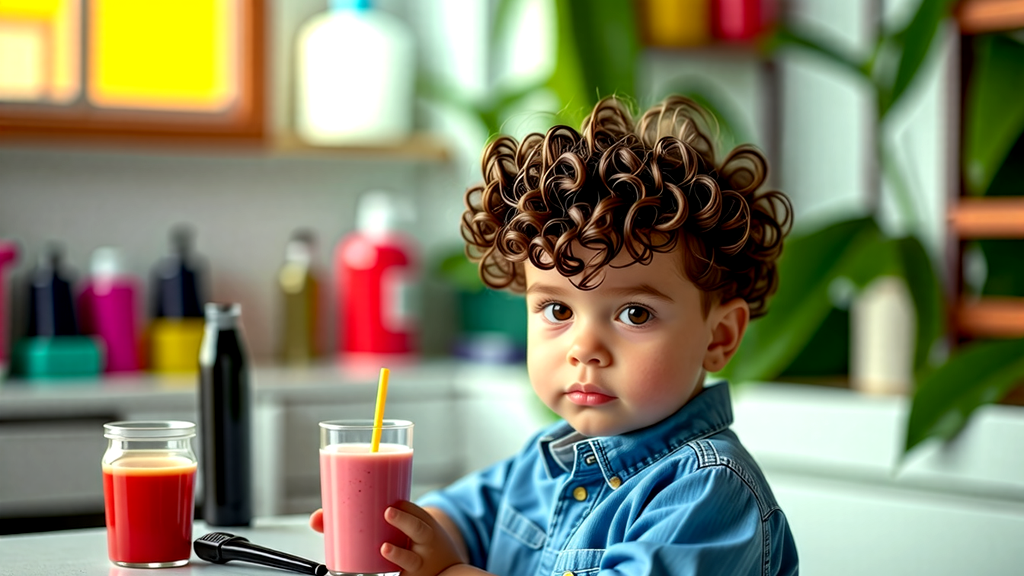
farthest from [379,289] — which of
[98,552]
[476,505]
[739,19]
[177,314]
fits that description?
[98,552]

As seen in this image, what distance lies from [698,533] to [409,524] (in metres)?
0.23

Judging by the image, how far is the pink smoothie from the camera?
93 cm

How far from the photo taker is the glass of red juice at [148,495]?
0.97 meters

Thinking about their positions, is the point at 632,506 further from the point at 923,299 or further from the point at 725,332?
the point at 923,299

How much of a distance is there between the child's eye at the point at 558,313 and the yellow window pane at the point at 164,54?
5.77 feet

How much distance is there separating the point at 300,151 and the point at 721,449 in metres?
1.75

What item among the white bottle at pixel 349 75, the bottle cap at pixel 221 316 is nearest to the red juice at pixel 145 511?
the bottle cap at pixel 221 316

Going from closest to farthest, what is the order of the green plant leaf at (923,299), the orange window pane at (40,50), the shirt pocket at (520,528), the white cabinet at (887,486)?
the shirt pocket at (520,528) → the white cabinet at (887,486) → the green plant leaf at (923,299) → the orange window pane at (40,50)

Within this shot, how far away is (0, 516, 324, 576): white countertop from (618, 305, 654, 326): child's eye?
0.34m

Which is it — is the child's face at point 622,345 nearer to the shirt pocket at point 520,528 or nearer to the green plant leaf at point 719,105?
the shirt pocket at point 520,528

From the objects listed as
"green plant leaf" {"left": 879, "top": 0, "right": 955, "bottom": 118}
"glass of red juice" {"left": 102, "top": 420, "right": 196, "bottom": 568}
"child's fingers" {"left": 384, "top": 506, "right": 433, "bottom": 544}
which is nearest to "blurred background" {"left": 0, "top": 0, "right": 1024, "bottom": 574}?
"green plant leaf" {"left": 879, "top": 0, "right": 955, "bottom": 118}

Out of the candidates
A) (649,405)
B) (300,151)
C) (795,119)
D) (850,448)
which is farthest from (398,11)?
(649,405)

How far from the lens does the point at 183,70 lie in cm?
260

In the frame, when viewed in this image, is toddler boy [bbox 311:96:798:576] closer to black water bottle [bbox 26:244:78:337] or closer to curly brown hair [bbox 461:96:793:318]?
curly brown hair [bbox 461:96:793:318]
